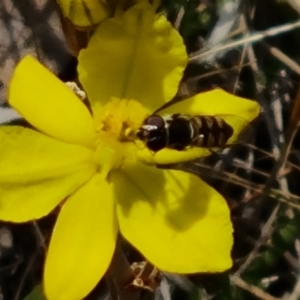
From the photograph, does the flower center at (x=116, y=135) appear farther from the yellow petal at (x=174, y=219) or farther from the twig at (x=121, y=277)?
the twig at (x=121, y=277)

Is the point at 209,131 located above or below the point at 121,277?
above

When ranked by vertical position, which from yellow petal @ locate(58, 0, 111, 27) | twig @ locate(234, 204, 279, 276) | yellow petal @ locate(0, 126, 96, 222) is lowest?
twig @ locate(234, 204, 279, 276)

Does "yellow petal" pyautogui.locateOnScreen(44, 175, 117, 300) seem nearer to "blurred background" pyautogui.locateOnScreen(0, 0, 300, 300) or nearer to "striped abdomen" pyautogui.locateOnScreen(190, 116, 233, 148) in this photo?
"striped abdomen" pyautogui.locateOnScreen(190, 116, 233, 148)

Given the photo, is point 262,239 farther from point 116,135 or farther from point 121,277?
point 116,135

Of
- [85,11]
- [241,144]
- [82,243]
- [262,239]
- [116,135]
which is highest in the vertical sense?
[85,11]

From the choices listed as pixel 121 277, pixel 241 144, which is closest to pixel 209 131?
pixel 121 277

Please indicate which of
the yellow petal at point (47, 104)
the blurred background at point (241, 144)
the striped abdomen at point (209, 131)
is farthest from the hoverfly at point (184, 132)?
the blurred background at point (241, 144)

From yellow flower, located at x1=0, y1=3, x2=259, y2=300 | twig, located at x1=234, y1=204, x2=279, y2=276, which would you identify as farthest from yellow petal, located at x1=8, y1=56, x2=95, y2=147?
twig, located at x1=234, y1=204, x2=279, y2=276
